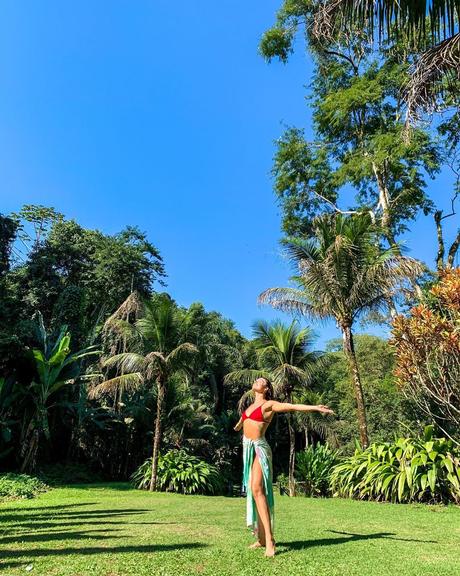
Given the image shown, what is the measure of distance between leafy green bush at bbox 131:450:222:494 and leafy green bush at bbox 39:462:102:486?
299 cm

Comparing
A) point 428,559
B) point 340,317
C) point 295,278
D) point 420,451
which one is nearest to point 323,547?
point 428,559

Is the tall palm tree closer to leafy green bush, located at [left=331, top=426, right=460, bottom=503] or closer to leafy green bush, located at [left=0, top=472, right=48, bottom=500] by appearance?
leafy green bush, located at [left=331, top=426, right=460, bottom=503]

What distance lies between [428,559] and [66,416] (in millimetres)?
18583

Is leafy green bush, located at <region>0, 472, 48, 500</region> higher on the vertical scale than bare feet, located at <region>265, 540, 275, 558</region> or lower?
higher

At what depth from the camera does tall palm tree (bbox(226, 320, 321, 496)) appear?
1986 cm

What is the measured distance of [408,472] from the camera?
10.2 m

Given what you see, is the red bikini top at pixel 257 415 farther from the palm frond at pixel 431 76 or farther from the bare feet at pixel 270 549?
the palm frond at pixel 431 76

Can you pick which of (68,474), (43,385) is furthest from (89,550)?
(68,474)

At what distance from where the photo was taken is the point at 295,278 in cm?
1538

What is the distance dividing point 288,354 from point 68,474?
392 inches

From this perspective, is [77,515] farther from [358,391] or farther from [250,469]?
[358,391]

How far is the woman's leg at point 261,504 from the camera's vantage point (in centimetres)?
424

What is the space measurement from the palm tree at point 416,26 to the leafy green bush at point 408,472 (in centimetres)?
748

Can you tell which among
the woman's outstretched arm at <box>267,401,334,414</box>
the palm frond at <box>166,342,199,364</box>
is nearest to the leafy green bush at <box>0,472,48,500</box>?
the palm frond at <box>166,342,199,364</box>
